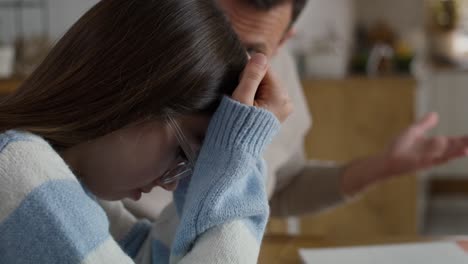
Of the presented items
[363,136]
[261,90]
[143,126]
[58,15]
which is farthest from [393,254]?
[58,15]

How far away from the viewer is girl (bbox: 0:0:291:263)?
28.8 inches

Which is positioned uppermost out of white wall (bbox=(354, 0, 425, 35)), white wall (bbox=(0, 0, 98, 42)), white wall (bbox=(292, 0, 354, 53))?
white wall (bbox=(0, 0, 98, 42))

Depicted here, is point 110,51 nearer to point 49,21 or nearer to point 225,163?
point 225,163

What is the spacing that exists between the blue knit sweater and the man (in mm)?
334

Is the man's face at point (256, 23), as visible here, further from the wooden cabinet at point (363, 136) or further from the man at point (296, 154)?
the wooden cabinet at point (363, 136)

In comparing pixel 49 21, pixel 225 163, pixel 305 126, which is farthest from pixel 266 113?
pixel 49 21

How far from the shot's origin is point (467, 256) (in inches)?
41.9

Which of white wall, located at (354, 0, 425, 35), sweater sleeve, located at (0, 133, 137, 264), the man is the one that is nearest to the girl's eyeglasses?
sweater sleeve, located at (0, 133, 137, 264)

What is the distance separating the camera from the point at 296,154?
1.67m

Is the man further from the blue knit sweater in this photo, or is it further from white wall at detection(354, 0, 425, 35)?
white wall at detection(354, 0, 425, 35)

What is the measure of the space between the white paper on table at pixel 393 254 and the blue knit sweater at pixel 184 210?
0.23 meters

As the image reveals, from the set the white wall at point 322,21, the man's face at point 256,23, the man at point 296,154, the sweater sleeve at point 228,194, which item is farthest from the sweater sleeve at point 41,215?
the white wall at point 322,21

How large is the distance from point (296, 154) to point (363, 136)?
173cm

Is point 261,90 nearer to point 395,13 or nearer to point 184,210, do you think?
point 184,210
